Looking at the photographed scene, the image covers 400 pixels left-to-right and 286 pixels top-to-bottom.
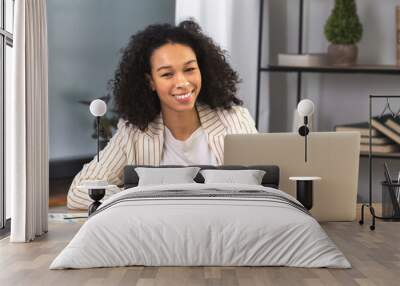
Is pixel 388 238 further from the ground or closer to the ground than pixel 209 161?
closer to the ground

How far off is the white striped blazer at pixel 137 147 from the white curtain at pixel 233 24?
99cm

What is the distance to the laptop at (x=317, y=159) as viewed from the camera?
5.39 m

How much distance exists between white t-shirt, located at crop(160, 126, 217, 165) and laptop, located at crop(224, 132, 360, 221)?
387 mm

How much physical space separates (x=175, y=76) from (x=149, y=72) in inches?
9.1

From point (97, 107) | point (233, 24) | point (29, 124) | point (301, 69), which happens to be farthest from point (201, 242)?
point (233, 24)

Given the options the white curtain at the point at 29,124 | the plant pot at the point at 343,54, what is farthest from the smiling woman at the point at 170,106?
the plant pot at the point at 343,54

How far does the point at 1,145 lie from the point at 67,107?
217 cm

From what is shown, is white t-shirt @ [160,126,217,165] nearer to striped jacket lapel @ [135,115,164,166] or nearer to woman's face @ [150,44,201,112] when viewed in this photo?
striped jacket lapel @ [135,115,164,166]

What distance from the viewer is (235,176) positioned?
504cm

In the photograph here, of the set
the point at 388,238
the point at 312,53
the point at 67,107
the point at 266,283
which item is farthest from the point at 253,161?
the point at 67,107

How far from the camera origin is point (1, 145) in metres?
5.36

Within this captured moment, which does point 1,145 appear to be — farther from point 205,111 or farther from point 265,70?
point 265,70

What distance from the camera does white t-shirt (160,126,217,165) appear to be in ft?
18.9

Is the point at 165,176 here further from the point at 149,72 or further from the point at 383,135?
the point at 383,135
